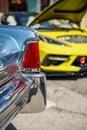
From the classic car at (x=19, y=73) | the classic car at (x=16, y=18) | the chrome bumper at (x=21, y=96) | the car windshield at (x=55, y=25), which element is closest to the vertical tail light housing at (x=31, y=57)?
the classic car at (x=19, y=73)

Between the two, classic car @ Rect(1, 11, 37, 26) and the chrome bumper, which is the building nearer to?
classic car @ Rect(1, 11, 37, 26)

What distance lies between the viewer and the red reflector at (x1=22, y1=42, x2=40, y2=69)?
3744mm

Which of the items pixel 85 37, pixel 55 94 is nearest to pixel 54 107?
pixel 55 94

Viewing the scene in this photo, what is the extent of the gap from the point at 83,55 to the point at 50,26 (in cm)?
151

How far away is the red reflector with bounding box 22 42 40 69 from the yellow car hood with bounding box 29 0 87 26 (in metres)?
3.60

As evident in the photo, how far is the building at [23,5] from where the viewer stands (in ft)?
Answer: 61.0

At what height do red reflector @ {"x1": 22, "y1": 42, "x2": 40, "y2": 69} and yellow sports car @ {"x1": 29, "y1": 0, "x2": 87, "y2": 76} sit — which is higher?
red reflector @ {"x1": 22, "y1": 42, "x2": 40, "y2": 69}

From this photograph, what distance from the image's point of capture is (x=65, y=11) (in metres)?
7.78

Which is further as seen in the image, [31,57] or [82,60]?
[82,60]

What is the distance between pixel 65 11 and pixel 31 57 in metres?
4.16

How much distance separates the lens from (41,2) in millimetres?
18625

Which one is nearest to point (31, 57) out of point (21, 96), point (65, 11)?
point (21, 96)

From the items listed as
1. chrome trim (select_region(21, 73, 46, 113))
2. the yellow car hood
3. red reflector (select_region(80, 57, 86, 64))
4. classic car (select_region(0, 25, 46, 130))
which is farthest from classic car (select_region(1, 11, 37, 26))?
chrome trim (select_region(21, 73, 46, 113))

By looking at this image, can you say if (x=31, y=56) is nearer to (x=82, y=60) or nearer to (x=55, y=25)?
(x=82, y=60)
